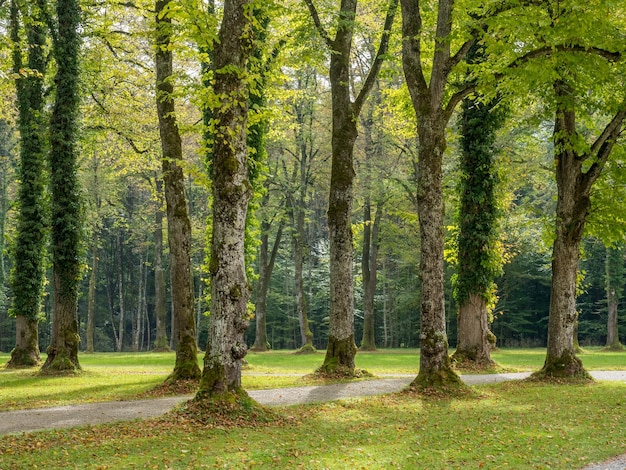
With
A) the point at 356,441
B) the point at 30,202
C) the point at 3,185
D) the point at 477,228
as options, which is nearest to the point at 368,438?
the point at 356,441

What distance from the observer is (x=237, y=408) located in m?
9.48

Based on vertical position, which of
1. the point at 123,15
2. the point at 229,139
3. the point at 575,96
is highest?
the point at 123,15

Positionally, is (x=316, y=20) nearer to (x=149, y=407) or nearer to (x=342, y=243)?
(x=342, y=243)

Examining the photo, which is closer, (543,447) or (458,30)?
(543,447)

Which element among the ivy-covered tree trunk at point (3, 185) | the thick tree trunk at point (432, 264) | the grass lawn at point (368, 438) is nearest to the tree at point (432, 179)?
the thick tree trunk at point (432, 264)

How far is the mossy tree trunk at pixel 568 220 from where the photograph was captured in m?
16.0

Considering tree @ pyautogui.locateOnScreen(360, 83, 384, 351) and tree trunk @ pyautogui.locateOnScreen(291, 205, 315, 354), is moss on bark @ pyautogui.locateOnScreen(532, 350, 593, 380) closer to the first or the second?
tree trunk @ pyautogui.locateOnScreen(291, 205, 315, 354)

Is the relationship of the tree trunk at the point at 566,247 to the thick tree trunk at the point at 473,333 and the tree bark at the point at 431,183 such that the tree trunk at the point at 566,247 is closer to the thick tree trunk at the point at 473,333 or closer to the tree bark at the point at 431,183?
the thick tree trunk at the point at 473,333

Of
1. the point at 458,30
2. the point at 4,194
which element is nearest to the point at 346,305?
the point at 458,30

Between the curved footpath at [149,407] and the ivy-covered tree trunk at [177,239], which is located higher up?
the ivy-covered tree trunk at [177,239]

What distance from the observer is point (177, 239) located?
14.5 meters

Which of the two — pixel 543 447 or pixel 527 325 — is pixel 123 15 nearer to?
pixel 543 447

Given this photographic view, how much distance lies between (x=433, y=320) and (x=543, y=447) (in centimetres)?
484

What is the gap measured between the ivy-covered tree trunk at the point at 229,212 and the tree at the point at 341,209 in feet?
19.4
